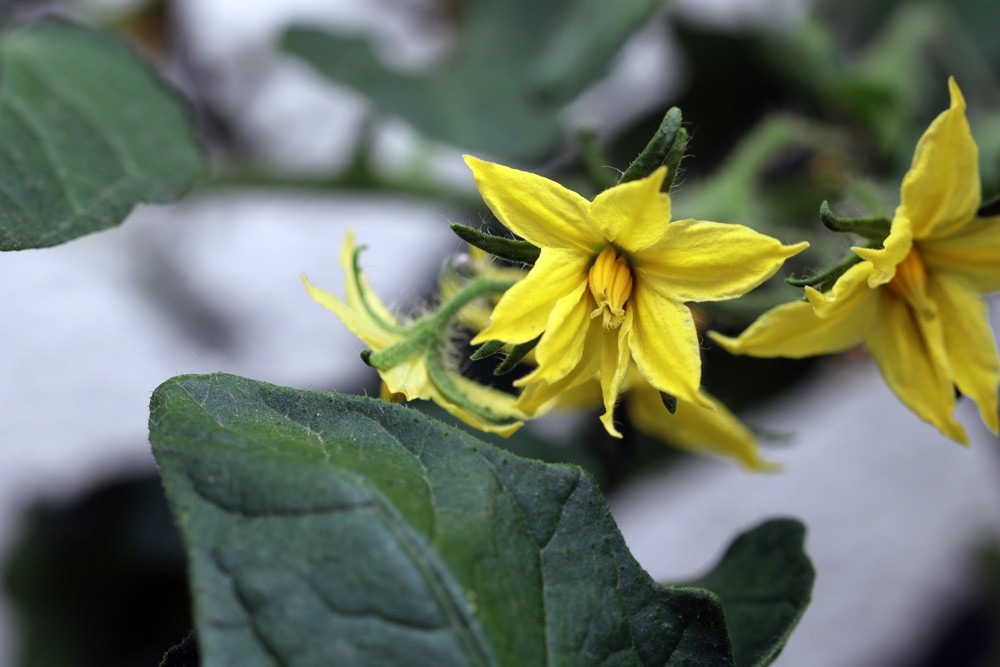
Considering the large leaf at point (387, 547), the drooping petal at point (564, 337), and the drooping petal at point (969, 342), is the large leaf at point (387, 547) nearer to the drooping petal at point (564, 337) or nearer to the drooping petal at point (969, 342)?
the drooping petal at point (564, 337)

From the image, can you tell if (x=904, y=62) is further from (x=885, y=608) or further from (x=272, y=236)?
(x=885, y=608)

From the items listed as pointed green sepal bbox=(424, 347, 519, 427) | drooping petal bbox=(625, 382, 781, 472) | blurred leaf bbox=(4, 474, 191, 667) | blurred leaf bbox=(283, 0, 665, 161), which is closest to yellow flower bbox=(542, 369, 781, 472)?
drooping petal bbox=(625, 382, 781, 472)

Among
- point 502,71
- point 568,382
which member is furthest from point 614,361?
point 502,71

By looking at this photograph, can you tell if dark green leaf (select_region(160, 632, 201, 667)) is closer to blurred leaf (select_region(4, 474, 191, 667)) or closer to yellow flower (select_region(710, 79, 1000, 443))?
yellow flower (select_region(710, 79, 1000, 443))

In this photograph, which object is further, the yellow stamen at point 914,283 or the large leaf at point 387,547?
the yellow stamen at point 914,283

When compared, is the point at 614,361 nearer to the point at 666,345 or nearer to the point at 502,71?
the point at 666,345

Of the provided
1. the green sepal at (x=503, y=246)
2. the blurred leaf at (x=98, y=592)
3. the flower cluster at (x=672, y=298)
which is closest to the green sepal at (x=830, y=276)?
the flower cluster at (x=672, y=298)

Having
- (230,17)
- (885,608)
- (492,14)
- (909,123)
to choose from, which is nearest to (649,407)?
(909,123)
